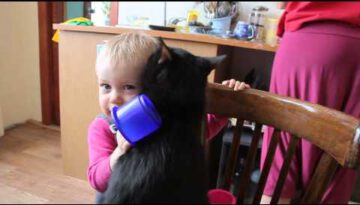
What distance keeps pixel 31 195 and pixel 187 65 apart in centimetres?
22

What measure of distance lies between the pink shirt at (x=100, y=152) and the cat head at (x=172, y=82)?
12 cm

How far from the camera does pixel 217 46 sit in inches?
36.2

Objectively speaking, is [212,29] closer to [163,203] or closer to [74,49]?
[74,49]

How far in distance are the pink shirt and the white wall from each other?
3.3 inches

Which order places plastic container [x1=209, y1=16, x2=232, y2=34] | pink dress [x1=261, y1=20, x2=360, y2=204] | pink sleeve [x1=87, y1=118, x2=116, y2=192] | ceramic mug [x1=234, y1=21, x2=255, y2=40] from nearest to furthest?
pink sleeve [x1=87, y1=118, x2=116, y2=192] → pink dress [x1=261, y1=20, x2=360, y2=204] → ceramic mug [x1=234, y1=21, x2=255, y2=40] → plastic container [x1=209, y1=16, x2=232, y2=34]

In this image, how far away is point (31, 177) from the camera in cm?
34

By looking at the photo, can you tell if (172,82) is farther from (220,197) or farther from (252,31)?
(252,31)

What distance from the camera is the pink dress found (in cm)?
75

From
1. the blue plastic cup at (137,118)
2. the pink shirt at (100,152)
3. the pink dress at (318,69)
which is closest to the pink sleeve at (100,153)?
the pink shirt at (100,152)

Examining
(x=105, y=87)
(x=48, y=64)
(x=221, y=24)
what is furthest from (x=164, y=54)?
(x=221, y=24)

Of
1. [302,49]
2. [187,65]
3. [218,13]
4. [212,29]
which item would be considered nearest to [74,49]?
[187,65]

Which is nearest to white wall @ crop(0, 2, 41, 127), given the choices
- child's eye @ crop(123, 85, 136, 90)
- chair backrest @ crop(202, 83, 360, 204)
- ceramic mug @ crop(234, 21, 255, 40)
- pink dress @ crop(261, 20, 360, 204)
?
child's eye @ crop(123, 85, 136, 90)

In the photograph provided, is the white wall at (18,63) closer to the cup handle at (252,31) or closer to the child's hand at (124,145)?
the child's hand at (124,145)

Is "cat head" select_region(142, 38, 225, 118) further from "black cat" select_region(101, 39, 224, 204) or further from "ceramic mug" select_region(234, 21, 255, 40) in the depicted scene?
"ceramic mug" select_region(234, 21, 255, 40)
